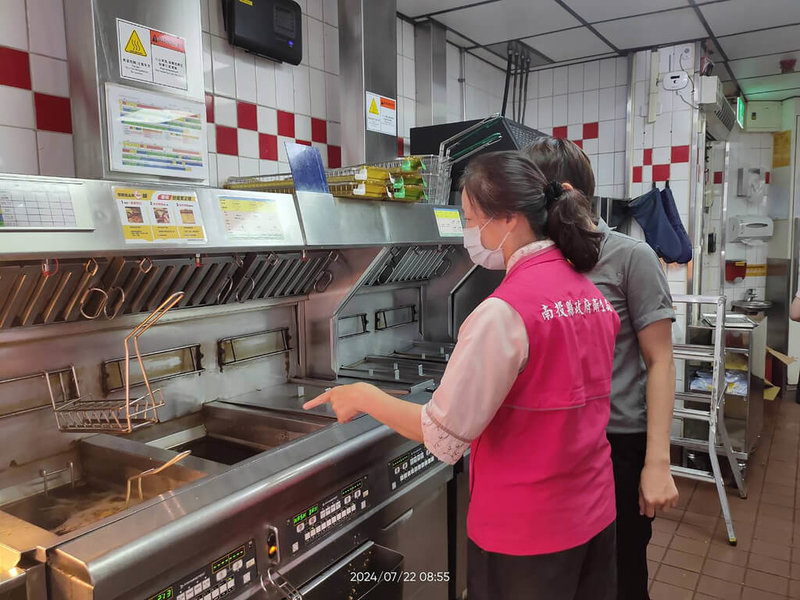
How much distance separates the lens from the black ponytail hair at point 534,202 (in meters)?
1.32

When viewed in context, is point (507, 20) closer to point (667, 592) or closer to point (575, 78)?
point (575, 78)

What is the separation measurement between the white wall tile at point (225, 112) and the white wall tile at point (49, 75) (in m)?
0.58

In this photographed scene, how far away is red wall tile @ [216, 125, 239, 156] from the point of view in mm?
2295

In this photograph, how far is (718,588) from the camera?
269cm

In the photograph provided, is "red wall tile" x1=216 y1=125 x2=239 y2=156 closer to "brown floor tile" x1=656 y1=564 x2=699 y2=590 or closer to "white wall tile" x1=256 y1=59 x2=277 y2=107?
Answer: "white wall tile" x1=256 y1=59 x2=277 y2=107

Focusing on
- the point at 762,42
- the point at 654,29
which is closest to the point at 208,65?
the point at 654,29

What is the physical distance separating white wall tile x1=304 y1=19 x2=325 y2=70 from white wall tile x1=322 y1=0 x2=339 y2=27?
67 millimetres

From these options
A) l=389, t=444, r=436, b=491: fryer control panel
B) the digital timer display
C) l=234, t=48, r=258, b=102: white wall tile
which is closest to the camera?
the digital timer display

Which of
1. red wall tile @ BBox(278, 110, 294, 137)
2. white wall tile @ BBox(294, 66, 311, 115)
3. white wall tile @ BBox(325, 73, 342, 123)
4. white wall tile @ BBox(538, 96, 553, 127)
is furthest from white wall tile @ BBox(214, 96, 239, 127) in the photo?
white wall tile @ BBox(538, 96, 553, 127)

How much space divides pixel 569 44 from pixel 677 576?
10.2 ft

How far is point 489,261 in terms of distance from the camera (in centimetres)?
149

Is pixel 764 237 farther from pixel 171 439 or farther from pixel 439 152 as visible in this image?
pixel 171 439

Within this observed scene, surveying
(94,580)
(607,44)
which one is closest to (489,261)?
(94,580)

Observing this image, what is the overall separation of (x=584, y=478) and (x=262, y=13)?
204cm
